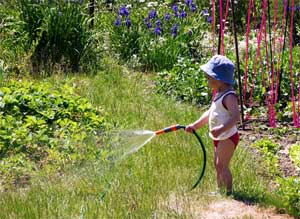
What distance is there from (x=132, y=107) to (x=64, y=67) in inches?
70.8

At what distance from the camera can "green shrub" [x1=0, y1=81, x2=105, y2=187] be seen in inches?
222

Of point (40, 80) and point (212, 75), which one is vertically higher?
point (212, 75)

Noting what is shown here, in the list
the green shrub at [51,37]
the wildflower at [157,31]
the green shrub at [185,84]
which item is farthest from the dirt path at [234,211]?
the wildflower at [157,31]

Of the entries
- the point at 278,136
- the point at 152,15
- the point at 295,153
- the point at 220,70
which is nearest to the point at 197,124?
the point at 220,70

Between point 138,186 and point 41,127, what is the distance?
1.46 metres

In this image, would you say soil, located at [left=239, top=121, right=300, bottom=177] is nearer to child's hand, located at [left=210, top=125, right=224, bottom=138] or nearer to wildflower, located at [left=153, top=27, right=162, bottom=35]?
child's hand, located at [left=210, top=125, right=224, bottom=138]

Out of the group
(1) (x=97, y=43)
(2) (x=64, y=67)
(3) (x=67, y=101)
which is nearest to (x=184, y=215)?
(3) (x=67, y=101)

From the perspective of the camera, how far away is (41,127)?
6.16 metres

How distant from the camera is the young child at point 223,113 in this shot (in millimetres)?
4730

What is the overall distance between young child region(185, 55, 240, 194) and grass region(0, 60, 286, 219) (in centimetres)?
27

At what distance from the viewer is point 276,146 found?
6.20 meters

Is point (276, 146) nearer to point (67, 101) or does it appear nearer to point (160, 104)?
point (160, 104)

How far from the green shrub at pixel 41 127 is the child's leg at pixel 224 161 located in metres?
1.24

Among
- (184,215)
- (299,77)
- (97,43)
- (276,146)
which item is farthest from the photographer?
(97,43)
